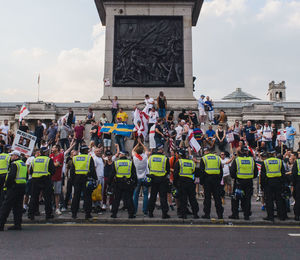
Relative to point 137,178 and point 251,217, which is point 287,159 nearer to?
point 251,217

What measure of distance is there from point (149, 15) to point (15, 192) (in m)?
13.8

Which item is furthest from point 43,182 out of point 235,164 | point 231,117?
point 231,117

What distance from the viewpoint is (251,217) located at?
913 centimetres

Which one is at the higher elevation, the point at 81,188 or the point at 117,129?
the point at 117,129

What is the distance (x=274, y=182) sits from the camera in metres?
8.99

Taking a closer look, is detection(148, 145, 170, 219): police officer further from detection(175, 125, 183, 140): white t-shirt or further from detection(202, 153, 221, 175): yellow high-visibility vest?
detection(175, 125, 183, 140): white t-shirt

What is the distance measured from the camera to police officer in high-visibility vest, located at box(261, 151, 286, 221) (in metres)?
8.94

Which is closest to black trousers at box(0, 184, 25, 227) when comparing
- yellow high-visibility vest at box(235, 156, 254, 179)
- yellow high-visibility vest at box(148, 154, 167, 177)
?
yellow high-visibility vest at box(148, 154, 167, 177)

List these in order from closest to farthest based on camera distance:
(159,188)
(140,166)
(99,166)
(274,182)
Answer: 1. (274,182)
2. (159,188)
3. (140,166)
4. (99,166)

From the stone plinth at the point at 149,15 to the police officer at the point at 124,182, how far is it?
9.06 meters

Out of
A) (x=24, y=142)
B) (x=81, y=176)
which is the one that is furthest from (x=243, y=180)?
(x=24, y=142)

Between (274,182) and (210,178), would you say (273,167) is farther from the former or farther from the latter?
(210,178)

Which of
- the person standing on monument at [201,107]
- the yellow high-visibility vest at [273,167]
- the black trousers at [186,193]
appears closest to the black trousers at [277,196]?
the yellow high-visibility vest at [273,167]

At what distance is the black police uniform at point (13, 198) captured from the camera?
7.85m
